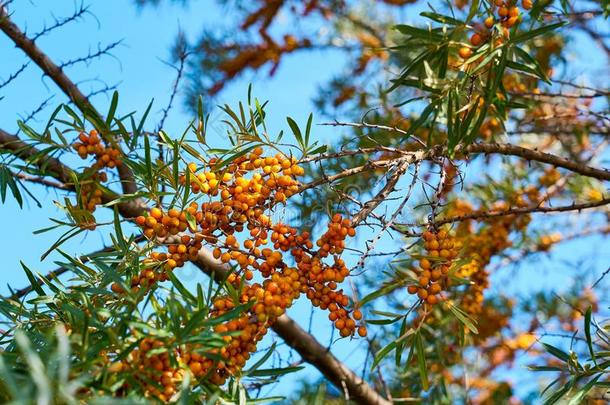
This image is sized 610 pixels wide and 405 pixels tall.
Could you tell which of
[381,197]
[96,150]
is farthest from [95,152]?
[381,197]

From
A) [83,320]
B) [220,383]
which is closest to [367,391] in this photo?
[220,383]

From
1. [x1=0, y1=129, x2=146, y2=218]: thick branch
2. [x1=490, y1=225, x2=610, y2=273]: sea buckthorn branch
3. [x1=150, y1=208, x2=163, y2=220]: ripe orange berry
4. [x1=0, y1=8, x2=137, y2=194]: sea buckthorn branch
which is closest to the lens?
[x1=150, y1=208, x2=163, y2=220]: ripe orange berry

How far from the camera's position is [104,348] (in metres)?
0.85

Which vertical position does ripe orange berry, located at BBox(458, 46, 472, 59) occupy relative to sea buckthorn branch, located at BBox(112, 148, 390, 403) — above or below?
above

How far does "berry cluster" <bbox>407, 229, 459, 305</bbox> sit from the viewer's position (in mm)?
1063

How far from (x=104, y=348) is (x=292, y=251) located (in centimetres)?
32

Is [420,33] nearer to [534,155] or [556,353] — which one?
[534,155]

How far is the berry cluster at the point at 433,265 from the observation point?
106 cm

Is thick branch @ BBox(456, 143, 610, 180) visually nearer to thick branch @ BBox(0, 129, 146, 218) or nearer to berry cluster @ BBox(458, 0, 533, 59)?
berry cluster @ BBox(458, 0, 533, 59)

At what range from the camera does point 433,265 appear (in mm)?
1078

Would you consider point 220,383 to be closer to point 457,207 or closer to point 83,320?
point 83,320

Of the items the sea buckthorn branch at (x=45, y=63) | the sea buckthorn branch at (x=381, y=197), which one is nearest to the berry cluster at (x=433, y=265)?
the sea buckthorn branch at (x=381, y=197)

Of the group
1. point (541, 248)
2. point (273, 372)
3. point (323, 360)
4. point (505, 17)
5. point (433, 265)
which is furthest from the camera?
point (541, 248)

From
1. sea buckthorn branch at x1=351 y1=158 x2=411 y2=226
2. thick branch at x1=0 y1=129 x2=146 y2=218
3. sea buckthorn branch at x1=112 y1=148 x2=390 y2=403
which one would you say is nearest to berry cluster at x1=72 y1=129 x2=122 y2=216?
thick branch at x1=0 y1=129 x2=146 y2=218
